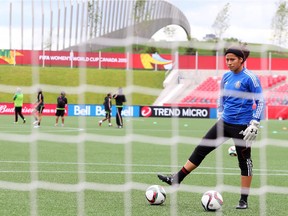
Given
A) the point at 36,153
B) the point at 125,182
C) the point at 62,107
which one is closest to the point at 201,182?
the point at 125,182

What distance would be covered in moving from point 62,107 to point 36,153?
1270 cm

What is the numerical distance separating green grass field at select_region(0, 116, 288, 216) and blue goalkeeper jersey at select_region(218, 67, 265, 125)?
1.02m

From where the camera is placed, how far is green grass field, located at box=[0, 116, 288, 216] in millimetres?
7656

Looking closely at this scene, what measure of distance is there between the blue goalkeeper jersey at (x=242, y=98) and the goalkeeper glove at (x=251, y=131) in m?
0.09

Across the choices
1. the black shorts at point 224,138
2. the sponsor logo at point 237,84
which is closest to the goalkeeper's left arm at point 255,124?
the black shorts at point 224,138

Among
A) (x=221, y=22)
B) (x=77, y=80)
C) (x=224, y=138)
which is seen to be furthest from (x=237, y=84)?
(x=77, y=80)

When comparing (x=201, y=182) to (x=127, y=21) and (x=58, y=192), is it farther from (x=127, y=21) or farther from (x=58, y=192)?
(x=127, y=21)

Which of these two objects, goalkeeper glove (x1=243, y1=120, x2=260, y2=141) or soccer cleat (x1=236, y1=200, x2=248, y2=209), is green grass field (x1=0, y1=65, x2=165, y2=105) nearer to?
goalkeeper glove (x1=243, y1=120, x2=260, y2=141)

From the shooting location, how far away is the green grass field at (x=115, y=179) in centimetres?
766

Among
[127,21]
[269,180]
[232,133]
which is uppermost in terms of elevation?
[127,21]

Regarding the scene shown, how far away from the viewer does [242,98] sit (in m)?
8.16

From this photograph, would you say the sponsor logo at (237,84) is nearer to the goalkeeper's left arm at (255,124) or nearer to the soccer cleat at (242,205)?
the goalkeeper's left arm at (255,124)

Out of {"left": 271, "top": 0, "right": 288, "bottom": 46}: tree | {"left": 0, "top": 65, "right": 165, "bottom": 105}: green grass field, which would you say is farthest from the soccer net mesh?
{"left": 0, "top": 65, "right": 165, "bottom": 105}: green grass field

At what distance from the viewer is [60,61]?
41.3 metres
